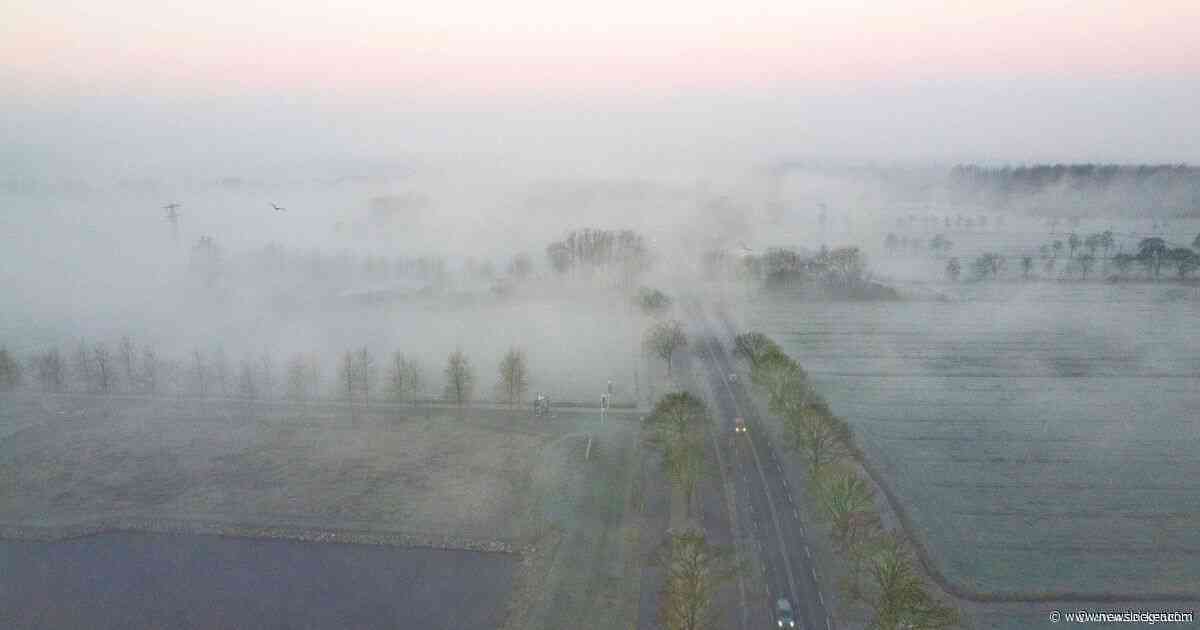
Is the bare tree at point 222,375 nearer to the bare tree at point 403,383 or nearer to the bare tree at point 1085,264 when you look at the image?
the bare tree at point 403,383

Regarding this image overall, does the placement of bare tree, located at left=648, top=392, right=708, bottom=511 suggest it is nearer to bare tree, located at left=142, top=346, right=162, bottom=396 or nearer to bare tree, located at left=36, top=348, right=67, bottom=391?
bare tree, located at left=142, top=346, right=162, bottom=396

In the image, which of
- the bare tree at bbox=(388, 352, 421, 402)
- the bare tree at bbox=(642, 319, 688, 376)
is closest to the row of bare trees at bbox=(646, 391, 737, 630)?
the bare tree at bbox=(642, 319, 688, 376)

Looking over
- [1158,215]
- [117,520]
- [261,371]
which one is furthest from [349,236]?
[1158,215]

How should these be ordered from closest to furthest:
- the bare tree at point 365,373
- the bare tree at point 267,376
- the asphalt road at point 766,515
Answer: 1. the asphalt road at point 766,515
2. the bare tree at point 365,373
3. the bare tree at point 267,376

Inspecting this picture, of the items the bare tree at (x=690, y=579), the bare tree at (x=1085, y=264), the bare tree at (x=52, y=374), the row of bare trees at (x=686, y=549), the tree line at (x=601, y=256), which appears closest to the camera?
the bare tree at (x=690, y=579)

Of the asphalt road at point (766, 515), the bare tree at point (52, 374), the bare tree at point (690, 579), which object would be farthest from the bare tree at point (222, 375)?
the bare tree at point (690, 579)

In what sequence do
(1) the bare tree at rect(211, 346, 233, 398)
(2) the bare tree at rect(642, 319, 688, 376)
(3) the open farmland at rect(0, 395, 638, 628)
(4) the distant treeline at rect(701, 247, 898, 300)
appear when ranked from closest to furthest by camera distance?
(3) the open farmland at rect(0, 395, 638, 628) → (1) the bare tree at rect(211, 346, 233, 398) → (2) the bare tree at rect(642, 319, 688, 376) → (4) the distant treeline at rect(701, 247, 898, 300)
